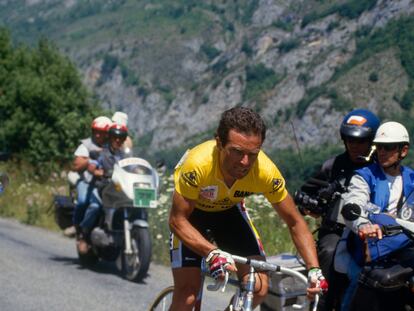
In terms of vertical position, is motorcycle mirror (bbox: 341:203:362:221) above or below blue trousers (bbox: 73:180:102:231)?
above

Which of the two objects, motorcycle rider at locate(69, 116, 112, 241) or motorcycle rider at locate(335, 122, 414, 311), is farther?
motorcycle rider at locate(69, 116, 112, 241)

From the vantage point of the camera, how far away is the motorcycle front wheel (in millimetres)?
9328

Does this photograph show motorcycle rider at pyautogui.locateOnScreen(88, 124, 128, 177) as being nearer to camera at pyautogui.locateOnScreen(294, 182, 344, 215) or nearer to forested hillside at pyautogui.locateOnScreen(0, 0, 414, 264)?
forested hillside at pyautogui.locateOnScreen(0, 0, 414, 264)

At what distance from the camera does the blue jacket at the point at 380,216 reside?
486cm

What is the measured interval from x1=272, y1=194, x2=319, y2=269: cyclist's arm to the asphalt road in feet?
5.10

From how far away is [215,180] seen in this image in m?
4.88

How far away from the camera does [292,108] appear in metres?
161

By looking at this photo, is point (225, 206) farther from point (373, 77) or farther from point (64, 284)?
point (373, 77)

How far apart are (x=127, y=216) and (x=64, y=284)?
1.07 m

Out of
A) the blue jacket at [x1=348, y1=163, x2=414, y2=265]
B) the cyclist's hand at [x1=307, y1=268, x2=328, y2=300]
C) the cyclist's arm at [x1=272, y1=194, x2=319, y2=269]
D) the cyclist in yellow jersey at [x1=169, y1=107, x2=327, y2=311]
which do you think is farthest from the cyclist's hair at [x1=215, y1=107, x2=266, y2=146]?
the blue jacket at [x1=348, y1=163, x2=414, y2=265]

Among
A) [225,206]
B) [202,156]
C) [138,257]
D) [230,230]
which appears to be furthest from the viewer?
[138,257]

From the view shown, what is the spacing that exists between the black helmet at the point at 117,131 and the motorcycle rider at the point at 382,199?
499 cm

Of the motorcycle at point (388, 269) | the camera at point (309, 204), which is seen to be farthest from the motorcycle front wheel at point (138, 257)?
the motorcycle at point (388, 269)

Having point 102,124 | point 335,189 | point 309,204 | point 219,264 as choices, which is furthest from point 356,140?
point 102,124
